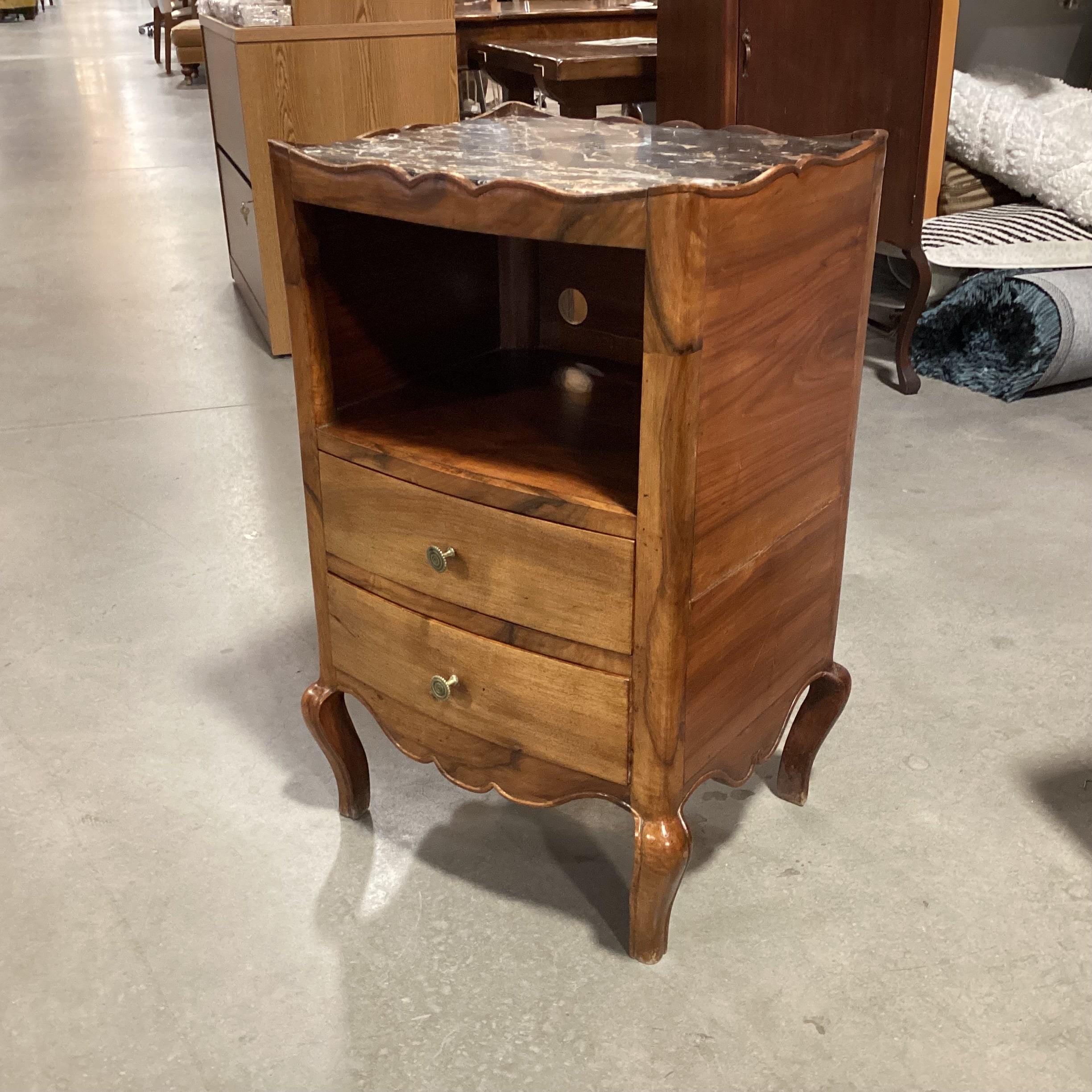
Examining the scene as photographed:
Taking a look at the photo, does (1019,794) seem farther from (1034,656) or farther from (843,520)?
(843,520)

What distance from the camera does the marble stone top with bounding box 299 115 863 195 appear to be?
1.09m

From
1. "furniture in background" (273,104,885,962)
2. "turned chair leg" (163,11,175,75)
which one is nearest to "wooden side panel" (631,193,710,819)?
"furniture in background" (273,104,885,962)

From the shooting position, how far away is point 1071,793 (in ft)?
5.01

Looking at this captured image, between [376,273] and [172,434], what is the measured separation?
158 cm

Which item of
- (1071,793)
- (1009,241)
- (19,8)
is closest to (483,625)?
(1071,793)

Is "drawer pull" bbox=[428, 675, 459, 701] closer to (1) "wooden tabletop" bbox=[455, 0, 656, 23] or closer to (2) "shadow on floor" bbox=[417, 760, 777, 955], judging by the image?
(2) "shadow on floor" bbox=[417, 760, 777, 955]

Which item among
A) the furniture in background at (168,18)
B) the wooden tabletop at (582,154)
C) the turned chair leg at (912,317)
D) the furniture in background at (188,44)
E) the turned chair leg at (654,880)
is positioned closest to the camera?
the wooden tabletop at (582,154)

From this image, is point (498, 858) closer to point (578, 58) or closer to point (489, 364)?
point (489, 364)

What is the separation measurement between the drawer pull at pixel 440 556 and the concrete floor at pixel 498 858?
43cm

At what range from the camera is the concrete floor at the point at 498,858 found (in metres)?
1.18

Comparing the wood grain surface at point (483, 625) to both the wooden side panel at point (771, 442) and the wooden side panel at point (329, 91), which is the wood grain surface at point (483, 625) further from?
the wooden side panel at point (329, 91)

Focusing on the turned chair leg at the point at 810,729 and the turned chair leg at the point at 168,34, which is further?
the turned chair leg at the point at 168,34

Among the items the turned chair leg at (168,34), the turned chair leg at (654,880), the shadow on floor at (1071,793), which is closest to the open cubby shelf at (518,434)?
the turned chair leg at (654,880)

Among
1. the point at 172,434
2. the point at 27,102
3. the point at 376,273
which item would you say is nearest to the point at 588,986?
the point at 376,273
